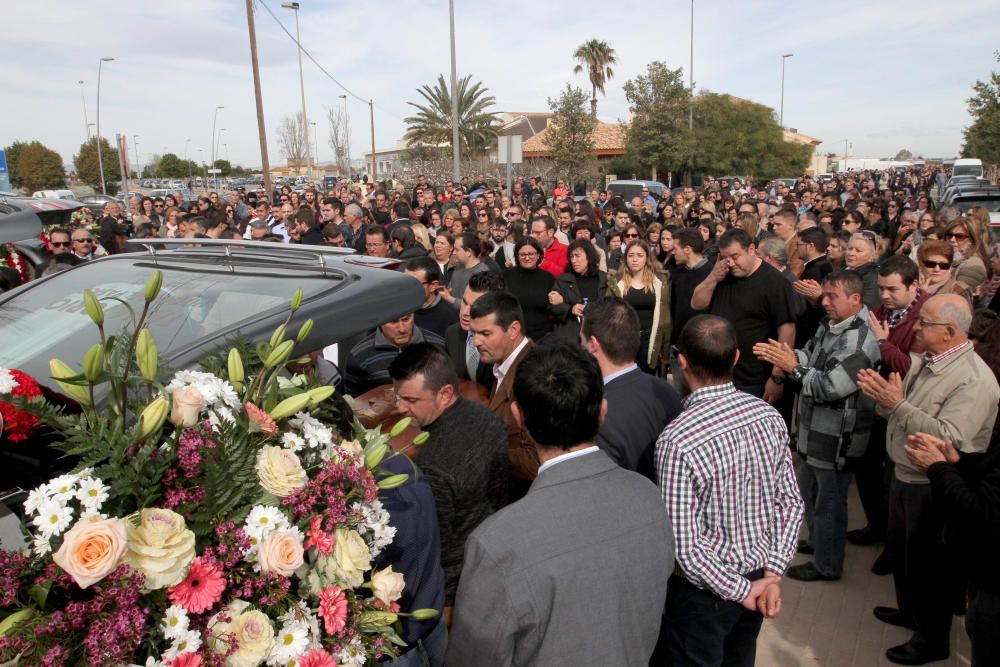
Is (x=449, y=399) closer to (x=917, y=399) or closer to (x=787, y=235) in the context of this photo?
(x=917, y=399)

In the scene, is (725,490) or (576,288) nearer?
(725,490)

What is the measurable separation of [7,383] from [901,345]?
488 centimetres

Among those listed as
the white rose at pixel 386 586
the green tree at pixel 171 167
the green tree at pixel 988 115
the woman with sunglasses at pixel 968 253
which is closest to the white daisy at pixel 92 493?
the white rose at pixel 386 586

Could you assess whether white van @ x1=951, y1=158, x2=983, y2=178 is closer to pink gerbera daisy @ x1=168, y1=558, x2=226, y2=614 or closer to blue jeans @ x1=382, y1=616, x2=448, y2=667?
blue jeans @ x1=382, y1=616, x2=448, y2=667

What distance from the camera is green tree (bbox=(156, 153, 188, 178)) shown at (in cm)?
7693

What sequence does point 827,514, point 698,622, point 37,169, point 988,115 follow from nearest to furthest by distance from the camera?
point 698,622
point 827,514
point 988,115
point 37,169

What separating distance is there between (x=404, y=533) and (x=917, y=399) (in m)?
2.85

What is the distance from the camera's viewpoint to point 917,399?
12.2 ft

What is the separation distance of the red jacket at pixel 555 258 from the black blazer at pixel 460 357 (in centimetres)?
353

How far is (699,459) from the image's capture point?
104 inches

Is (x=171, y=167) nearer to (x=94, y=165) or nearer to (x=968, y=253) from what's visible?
(x=94, y=165)

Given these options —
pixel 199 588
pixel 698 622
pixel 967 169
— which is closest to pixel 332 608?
pixel 199 588

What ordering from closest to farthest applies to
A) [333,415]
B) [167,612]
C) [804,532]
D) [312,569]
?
[167,612], [312,569], [333,415], [804,532]

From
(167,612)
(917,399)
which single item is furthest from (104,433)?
(917,399)
